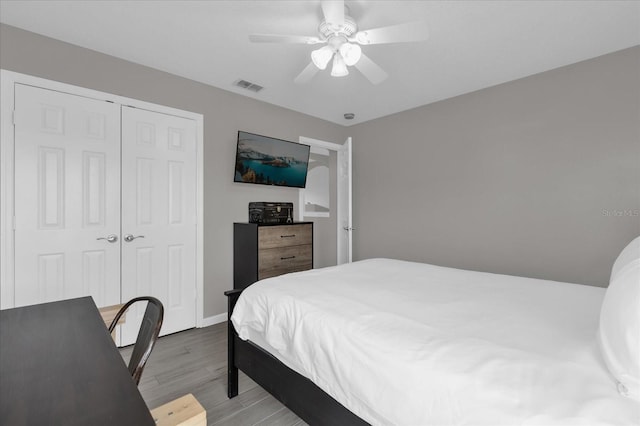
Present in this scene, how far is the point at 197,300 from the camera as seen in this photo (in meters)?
3.15

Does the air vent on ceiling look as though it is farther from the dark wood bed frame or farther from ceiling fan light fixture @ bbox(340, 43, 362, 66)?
the dark wood bed frame

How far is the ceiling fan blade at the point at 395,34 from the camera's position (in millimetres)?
1755

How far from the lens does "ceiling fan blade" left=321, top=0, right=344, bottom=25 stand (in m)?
1.73

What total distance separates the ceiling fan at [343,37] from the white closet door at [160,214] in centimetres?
153

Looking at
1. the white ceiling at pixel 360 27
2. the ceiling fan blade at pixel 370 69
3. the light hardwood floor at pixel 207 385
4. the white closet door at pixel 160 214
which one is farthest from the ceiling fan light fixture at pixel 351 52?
the light hardwood floor at pixel 207 385

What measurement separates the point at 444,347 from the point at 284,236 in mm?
2524

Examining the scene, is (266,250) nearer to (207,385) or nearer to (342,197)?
(207,385)

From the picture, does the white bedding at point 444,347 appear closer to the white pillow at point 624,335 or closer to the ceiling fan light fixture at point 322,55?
the white pillow at point 624,335

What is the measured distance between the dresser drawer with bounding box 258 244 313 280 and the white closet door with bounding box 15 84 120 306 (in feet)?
4.25

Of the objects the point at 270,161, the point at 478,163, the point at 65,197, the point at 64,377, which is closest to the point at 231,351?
the point at 64,377

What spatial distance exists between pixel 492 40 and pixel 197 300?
3527 mm

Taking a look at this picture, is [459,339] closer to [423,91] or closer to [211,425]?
[211,425]

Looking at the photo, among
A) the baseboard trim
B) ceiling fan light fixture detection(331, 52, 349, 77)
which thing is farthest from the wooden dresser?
ceiling fan light fixture detection(331, 52, 349, 77)

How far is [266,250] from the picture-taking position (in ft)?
10.6
